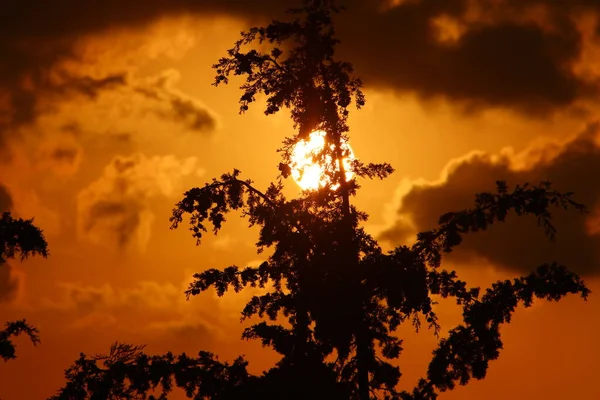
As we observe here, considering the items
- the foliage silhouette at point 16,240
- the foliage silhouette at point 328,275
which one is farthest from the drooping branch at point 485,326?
the foliage silhouette at point 16,240

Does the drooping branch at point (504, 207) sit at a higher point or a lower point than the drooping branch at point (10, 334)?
higher

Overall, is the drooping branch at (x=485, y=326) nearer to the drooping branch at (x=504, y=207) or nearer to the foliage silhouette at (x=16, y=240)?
the drooping branch at (x=504, y=207)

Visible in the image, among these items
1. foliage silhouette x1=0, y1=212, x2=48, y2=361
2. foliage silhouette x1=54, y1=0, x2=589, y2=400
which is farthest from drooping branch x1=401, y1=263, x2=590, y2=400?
foliage silhouette x1=0, y1=212, x2=48, y2=361

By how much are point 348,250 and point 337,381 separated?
4.05m

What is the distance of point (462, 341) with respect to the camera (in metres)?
21.8

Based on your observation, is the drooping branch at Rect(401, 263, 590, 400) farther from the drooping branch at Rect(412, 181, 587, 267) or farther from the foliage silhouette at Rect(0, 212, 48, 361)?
the foliage silhouette at Rect(0, 212, 48, 361)

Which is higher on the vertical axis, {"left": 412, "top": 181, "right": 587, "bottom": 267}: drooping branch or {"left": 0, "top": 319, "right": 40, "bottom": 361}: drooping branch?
{"left": 412, "top": 181, "right": 587, "bottom": 267}: drooping branch

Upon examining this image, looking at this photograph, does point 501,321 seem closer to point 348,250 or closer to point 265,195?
point 348,250

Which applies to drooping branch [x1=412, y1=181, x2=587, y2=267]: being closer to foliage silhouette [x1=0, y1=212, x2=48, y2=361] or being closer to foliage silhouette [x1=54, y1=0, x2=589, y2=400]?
foliage silhouette [x1=54, y1=0, x2=589, y2=400]

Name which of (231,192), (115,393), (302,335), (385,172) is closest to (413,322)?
(302,335)

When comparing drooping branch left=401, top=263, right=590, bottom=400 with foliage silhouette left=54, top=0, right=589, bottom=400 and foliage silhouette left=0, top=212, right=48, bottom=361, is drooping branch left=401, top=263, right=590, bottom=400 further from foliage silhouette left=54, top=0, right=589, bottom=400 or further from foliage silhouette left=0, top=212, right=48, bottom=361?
foliage silhouette left=0, top=212, right=48, bottom=361

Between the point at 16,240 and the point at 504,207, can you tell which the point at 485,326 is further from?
the point at 16,240

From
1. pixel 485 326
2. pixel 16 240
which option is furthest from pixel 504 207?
pixel 16 240

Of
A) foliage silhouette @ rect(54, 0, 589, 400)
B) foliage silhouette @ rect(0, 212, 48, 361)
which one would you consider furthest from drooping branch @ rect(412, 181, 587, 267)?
A: foliage silhouette @ rect(0, 212, 48, 361)
